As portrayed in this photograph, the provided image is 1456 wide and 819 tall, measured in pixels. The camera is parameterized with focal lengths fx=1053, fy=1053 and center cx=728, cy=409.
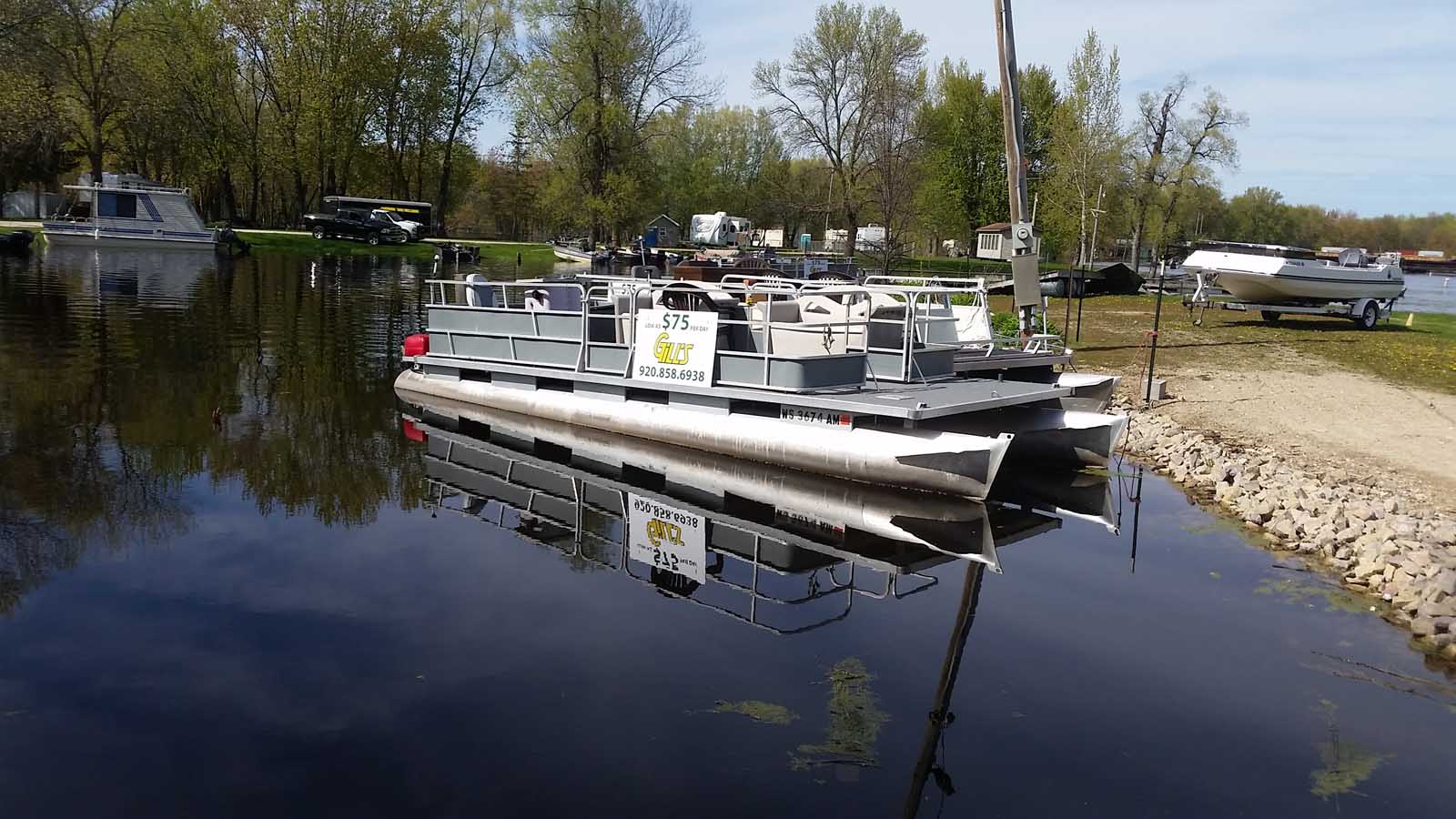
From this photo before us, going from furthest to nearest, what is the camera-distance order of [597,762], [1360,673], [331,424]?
[331,424] → [1360,673] → [597,762]

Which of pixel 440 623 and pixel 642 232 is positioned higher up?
pixel 642 232

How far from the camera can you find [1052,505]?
45.3ft

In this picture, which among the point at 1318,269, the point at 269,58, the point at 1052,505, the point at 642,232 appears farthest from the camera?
the point at 642,232

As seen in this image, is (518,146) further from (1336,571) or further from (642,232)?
(1336,571)

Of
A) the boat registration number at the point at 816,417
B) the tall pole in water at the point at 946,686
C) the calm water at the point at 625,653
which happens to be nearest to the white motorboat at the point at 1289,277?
the calm water at the point at 625,653

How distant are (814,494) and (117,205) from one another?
5587 centimetres

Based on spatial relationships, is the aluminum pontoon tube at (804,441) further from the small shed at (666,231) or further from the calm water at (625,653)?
the small shed at (666,231)

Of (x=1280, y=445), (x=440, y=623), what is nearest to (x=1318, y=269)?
(x=1280, y=445)

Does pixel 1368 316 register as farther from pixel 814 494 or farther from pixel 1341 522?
pixel 814 494

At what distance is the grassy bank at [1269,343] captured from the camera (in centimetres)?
2239

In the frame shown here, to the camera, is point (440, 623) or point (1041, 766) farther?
point (440, 623)

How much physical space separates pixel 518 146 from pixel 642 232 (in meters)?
17.6

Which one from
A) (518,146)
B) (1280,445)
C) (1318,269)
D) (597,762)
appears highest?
(518,146)

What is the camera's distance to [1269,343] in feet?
84.5
